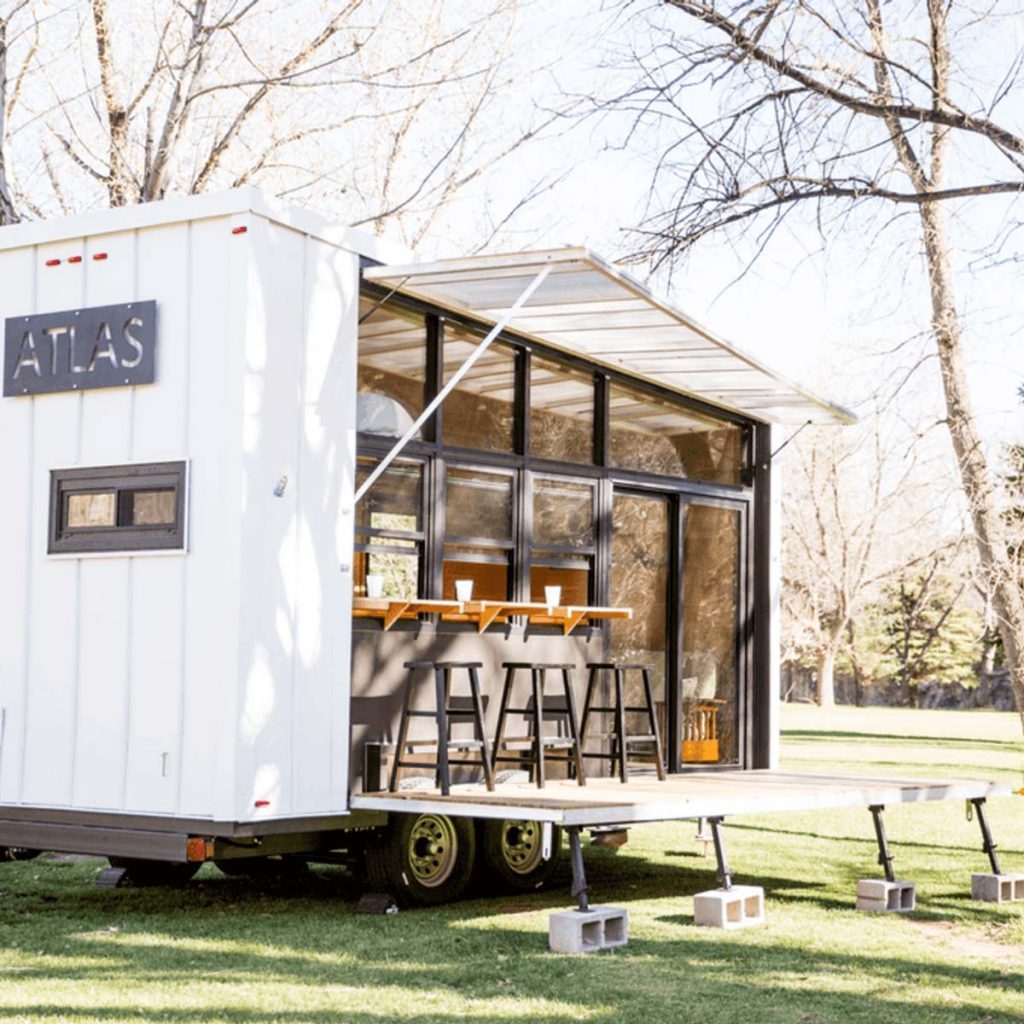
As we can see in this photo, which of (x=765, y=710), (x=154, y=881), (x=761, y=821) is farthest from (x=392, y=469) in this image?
(x=761, y=821)

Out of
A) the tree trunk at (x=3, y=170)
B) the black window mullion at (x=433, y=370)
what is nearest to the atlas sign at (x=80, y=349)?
the black window mullion at (x=433, y=370)

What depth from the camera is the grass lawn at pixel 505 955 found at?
5891 millimetres

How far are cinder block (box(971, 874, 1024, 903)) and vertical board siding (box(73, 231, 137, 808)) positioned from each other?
186 inches

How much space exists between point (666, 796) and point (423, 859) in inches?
50.8

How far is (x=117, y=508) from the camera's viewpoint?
7.75m

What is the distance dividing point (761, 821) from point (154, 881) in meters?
6.17

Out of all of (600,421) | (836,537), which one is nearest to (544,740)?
(600,421)

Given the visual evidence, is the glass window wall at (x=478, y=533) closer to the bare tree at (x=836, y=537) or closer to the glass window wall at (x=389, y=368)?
the glass window wall at (x=389, y=368)

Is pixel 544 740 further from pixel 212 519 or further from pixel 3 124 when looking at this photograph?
pixel 3 124

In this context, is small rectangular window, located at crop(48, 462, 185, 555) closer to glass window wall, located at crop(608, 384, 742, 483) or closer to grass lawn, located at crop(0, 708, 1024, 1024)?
grass lawn, located at crop(0, 708, 1024, 1024)

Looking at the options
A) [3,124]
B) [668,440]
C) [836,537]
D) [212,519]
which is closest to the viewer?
[212,519]

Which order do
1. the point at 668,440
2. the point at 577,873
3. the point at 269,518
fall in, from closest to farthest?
the point at 577,873
the point at 269,518
the point at 668,440

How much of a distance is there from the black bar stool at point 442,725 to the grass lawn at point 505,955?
69cm

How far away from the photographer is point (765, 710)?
476 inches
